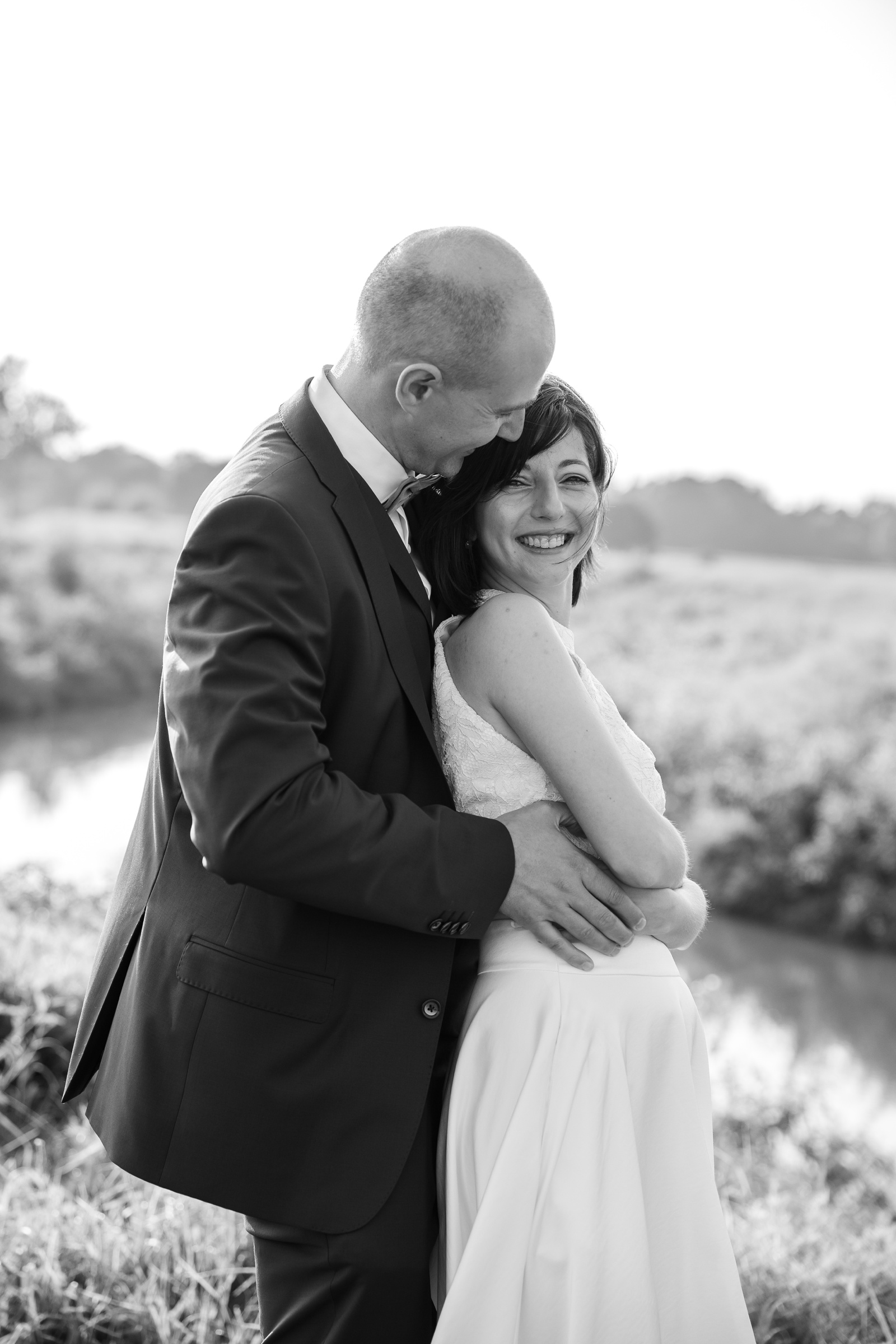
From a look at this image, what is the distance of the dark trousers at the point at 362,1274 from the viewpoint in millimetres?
1857

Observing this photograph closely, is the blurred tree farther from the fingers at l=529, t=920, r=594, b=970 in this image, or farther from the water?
the fingers at l=529, t=920, r=594, b=970

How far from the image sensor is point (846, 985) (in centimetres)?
1145

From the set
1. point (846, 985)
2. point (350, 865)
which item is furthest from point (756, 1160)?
point (846, 985)

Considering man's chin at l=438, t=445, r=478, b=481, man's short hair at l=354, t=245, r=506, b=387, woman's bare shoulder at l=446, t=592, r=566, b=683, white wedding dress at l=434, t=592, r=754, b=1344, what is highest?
man's short hair at l=354, t=245, r=506, b=387

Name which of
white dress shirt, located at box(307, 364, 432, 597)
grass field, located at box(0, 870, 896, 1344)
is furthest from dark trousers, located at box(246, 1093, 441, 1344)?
white dress shirt, located at box(307, 364, 432, 597)

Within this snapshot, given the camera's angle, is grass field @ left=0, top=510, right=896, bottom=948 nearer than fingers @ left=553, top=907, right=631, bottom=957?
No

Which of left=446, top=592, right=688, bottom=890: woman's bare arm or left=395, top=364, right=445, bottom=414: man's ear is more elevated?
left=395, top=364, right=445, bottom=414: man's ear

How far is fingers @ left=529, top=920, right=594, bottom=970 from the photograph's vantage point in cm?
201

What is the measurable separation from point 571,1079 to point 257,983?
1.89 ft

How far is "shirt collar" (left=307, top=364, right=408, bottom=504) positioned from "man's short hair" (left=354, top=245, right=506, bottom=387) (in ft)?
0.32

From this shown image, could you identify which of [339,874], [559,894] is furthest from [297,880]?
[559,894]

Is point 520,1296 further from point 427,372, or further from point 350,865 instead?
point 427,372

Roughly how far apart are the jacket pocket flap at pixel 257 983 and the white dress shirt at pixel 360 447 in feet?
2.27

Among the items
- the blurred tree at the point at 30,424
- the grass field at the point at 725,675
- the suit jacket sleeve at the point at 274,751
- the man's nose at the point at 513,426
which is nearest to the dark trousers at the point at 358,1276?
the suit jacket sleeve at the point at 274,751
